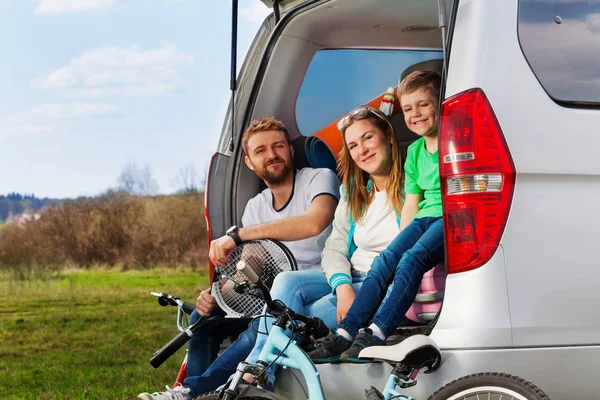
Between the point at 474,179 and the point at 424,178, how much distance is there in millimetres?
619

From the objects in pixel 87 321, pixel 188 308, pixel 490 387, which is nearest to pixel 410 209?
pixel 490 387

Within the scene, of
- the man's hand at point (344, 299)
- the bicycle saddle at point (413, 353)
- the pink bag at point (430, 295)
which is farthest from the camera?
the man's hand at point (344, 299)

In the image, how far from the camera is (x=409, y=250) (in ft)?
10.1

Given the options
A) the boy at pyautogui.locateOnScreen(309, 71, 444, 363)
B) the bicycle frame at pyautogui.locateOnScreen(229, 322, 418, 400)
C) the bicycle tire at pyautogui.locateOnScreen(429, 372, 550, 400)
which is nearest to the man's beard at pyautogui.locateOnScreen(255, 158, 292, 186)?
the boy at pyautogui.locateOnScreen(309, 71, 444, 363)

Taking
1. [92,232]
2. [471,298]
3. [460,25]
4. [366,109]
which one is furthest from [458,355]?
[92,232]

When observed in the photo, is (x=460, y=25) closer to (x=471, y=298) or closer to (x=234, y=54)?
(x=471, y=298)

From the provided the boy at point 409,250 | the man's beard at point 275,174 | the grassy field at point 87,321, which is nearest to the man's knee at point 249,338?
the boy at point 409,250

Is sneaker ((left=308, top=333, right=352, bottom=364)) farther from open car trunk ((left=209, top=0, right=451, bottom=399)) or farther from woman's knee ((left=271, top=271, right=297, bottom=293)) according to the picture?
open car trunk ((left=209, top=0, right=451, bottom=399))

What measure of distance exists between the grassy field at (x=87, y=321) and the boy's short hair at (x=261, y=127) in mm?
10049

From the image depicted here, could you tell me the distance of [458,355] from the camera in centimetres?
272

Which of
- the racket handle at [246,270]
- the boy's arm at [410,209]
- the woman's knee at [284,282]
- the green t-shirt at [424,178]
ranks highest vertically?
the green t-shirt at [424,178]

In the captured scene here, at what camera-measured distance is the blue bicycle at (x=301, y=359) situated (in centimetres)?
268

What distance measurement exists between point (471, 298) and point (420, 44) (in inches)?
85.1

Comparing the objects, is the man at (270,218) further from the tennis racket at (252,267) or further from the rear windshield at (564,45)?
the rear windshield at (564,45)
